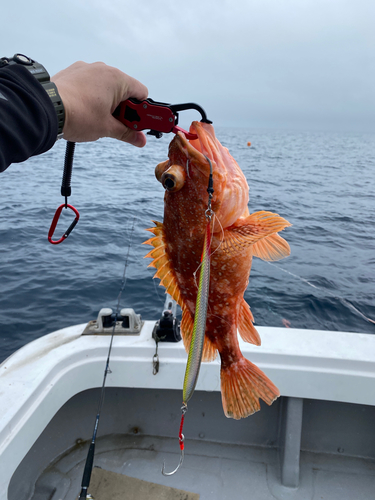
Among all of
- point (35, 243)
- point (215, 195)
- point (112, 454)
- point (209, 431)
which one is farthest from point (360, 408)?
point (35, 243)

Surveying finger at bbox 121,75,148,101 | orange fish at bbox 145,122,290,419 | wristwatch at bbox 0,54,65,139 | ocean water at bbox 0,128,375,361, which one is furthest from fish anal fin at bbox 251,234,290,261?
ocean water at bbox 0,128,375,361

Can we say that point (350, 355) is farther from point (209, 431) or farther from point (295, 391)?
point (209, 431)

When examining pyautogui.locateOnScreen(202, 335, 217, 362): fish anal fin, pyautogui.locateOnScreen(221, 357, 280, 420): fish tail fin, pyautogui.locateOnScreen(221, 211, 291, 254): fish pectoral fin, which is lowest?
pyautogui.locateOnScreen(221, 357, 280, 420): fish tail fin

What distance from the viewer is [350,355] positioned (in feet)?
10.2

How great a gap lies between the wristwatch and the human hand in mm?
56

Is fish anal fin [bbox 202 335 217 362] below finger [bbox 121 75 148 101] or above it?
below

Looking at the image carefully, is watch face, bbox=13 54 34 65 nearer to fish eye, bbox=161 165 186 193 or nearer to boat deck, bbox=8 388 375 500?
fish eye, bbox=161 165 186 193

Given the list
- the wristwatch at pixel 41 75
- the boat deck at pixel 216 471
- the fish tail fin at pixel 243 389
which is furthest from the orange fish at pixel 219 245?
the boat deck at pixel 216 471

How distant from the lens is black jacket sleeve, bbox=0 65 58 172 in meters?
1.07

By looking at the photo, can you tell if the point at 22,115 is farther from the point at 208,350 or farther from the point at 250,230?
the point at 208,350

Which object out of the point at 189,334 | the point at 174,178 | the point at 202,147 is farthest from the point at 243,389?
the point at 202,147

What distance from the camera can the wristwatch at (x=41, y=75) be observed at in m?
1.23

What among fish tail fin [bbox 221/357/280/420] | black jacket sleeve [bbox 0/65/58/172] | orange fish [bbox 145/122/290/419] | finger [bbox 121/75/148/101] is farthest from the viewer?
fish tail fin [bbox 221/357/280/420]

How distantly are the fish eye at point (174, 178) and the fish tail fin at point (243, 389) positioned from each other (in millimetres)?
1014
